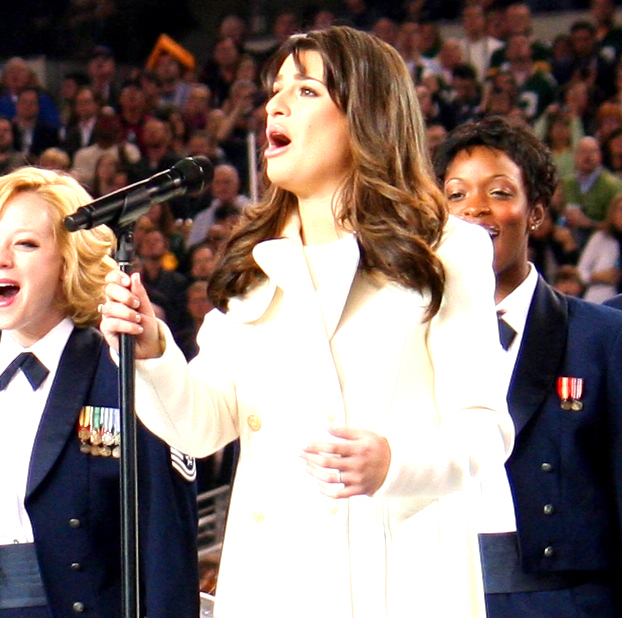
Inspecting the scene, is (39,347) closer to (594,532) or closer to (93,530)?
(93,530)

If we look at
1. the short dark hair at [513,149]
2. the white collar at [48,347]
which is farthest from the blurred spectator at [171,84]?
the white collar at [48,347]

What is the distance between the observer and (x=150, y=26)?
9.37 metres

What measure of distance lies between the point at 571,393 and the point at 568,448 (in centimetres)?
10

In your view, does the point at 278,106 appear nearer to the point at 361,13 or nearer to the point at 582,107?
the point at 582,107

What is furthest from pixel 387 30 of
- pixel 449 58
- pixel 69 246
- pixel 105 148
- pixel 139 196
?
pixel 139 196

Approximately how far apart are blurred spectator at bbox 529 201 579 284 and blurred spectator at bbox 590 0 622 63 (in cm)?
122

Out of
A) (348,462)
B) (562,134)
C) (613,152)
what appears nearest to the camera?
(348,462)

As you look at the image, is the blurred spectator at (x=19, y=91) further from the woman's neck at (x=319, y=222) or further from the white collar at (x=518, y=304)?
the woman's neck at (x=319, y=222)

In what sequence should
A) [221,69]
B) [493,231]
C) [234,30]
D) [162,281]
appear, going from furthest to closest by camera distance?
[234,30] → [221,69] → [162,281] → [493,231]

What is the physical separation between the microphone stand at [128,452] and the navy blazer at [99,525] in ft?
2.20

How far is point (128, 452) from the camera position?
1.65 m

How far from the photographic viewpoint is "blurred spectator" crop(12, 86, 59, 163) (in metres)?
7.81

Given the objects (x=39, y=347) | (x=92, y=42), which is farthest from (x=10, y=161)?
(x=39, y=347)

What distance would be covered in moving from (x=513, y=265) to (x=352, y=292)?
0.86 m
